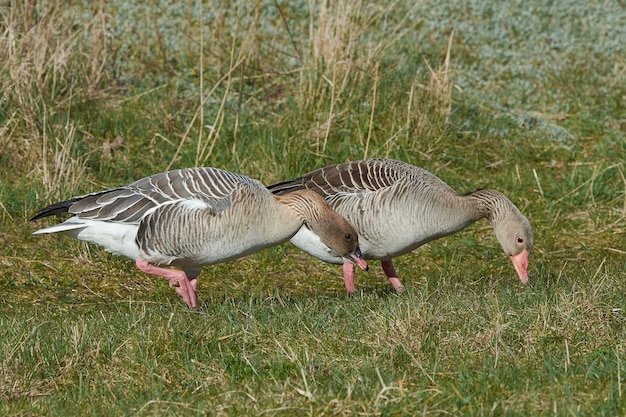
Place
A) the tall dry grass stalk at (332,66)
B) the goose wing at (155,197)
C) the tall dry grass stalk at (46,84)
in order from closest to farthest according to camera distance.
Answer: the goose wing at (155,197) → the tall dry grass stalk at (46,84) → the tall dry grass stalk at (332,66)

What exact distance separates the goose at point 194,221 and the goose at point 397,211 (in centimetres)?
31

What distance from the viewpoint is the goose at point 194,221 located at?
6.85m

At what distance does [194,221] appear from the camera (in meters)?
6.88

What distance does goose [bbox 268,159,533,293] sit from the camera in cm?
738

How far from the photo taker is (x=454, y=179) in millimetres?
9891

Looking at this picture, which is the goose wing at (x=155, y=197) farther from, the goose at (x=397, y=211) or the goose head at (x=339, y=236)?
A: the goose at (x=397, y=211)

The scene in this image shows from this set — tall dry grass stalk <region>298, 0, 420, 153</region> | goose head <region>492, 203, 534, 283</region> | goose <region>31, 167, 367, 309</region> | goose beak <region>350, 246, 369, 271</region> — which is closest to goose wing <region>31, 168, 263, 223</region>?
goose <region>31, 167, 367, 309</region>

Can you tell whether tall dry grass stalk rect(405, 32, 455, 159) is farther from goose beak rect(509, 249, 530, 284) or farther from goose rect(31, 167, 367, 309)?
goose rect(31, 167, 367, 309)

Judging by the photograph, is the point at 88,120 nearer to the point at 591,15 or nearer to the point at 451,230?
the point at 451,230

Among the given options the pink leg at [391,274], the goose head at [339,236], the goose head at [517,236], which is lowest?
the pink leg at [391,274]

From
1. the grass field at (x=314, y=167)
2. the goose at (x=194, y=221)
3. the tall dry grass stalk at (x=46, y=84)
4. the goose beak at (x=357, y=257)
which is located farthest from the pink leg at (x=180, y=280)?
the tall dry grass stalk at (x=46, y=84)

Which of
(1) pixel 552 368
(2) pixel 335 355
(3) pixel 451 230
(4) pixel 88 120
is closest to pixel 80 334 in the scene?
(2) pixel 335 355

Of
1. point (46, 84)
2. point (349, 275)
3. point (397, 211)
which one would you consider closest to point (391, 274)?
point (349, 275)

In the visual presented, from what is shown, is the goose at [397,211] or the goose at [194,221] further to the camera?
the goose at [397,211]
